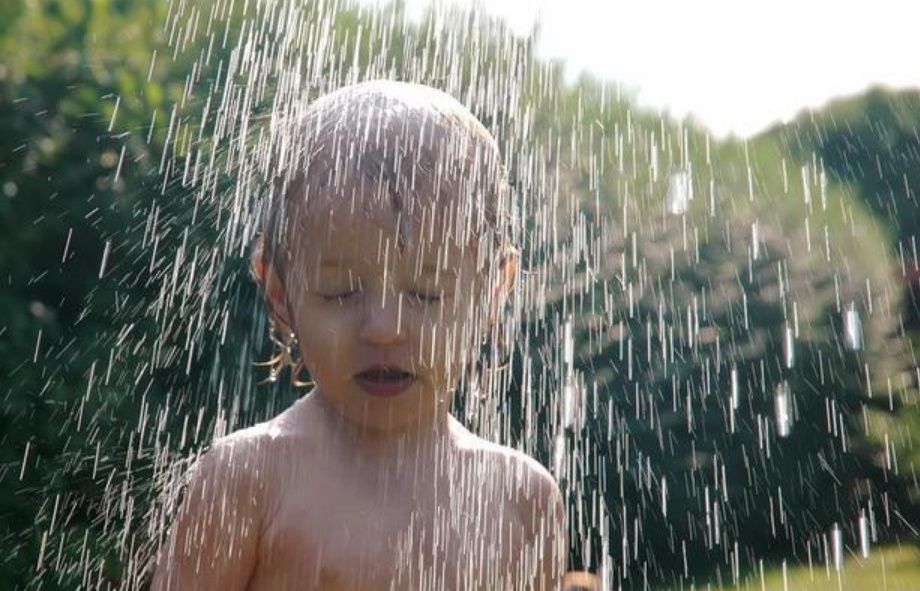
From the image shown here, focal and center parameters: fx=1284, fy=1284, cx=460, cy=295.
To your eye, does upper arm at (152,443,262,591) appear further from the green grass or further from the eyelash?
the green grass

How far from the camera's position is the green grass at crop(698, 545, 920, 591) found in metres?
4.33

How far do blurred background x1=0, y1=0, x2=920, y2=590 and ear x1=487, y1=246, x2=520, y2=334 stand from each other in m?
1.47

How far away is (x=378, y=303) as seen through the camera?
2.05m

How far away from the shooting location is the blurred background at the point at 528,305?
3715 millimetres

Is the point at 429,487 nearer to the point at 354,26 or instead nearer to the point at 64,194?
the point at 64,194

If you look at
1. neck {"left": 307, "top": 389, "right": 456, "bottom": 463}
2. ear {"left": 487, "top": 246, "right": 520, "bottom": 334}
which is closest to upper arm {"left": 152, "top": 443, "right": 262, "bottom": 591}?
neck {"left": 307, "top": 389, "right": 456, "bottom": 463}

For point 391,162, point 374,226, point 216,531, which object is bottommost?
point 216,531

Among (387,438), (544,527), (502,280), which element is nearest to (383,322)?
(387,438)

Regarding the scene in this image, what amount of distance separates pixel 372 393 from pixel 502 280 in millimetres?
398

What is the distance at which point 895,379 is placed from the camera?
583 cm

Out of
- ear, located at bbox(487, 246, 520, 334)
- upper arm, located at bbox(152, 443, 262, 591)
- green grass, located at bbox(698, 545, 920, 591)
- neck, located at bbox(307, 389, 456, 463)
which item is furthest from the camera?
green grass, located at bbox(698, 545, 920, 591)

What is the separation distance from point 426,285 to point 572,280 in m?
2.79

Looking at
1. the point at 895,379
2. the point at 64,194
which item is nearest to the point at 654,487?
the point at 895,379

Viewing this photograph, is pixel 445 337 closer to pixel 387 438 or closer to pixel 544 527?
pixel 387 438
